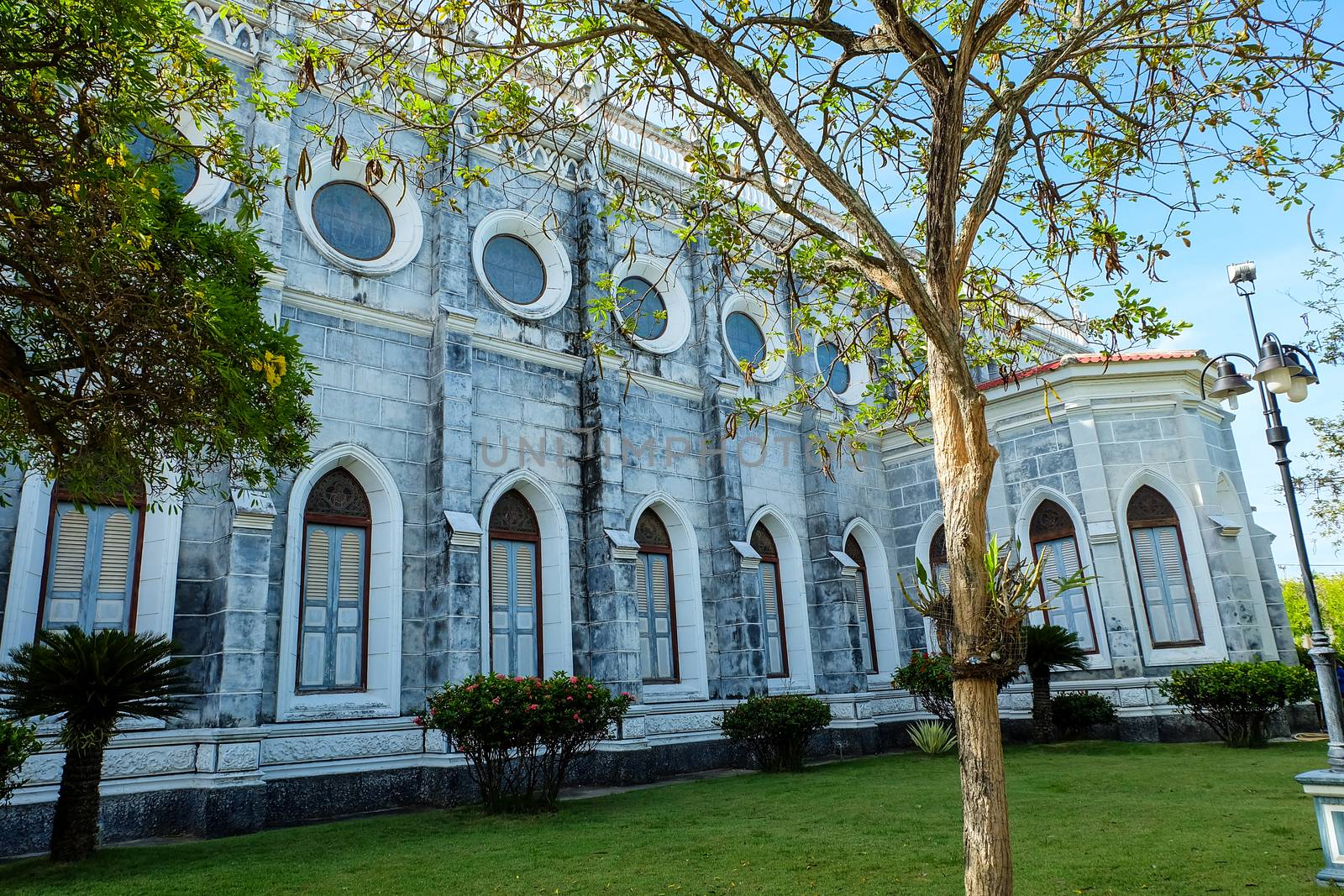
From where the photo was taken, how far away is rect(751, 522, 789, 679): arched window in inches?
636

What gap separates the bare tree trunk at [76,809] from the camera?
7652 mm

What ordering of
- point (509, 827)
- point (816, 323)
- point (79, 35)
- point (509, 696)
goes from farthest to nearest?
point (509, 696)
point (509, 827)
point (816, 323)
point (79, 35)

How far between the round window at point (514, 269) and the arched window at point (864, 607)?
7816 millimetres

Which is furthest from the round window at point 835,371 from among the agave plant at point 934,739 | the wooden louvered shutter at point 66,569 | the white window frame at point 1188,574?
the wooden louvered shutter at point 66,569

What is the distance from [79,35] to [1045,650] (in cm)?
1336

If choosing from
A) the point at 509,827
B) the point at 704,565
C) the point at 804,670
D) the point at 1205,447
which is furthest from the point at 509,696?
the point at 1205,447

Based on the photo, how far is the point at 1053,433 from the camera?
15.9 metres

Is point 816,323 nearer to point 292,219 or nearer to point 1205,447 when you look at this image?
point 292,219

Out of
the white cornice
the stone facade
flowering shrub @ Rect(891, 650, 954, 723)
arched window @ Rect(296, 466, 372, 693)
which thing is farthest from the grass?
the white cornice

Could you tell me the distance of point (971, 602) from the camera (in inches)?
188

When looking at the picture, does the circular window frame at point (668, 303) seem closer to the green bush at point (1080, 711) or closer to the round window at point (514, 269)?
the round window at point (514, 269)

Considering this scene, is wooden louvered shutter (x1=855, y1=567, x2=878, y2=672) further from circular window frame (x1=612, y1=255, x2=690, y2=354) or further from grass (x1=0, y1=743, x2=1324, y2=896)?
grass (x1=0, y1=743, x2=1324, y2=896)

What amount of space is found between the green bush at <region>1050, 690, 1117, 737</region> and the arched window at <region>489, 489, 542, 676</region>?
809 centimetres

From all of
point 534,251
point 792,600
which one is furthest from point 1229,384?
point 534,251
